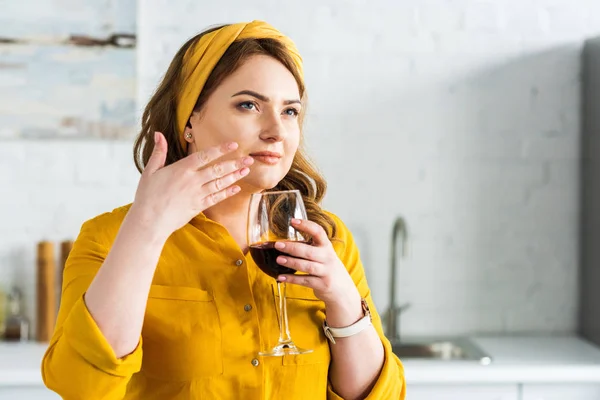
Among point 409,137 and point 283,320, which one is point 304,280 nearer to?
point 283,320

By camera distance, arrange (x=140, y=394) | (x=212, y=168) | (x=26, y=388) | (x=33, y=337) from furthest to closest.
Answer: (x=33, y=337), (x=26, y=388), (x=140, y=394), (x=212, y=168)

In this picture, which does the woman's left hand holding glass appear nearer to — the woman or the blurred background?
the woman

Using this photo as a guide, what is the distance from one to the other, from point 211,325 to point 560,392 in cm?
161

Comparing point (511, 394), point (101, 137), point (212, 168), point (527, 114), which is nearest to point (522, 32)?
point (527, 114)

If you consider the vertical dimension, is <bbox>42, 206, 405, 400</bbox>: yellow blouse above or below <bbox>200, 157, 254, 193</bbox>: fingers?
below

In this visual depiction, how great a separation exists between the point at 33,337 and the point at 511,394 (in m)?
1.72

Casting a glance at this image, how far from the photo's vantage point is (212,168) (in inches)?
49.5

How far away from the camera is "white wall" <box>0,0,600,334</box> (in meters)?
3.00

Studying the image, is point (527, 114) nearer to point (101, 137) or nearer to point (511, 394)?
point (511, 394)

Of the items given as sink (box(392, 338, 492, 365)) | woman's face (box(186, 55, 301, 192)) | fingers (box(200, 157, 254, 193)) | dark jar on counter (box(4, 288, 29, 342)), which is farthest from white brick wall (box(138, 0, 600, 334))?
fingers (box(200, 157, 254, 193))

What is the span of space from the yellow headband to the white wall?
1501 millimetres

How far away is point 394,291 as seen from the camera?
3004 millimetres

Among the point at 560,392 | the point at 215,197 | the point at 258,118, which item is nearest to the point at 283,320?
the point at 215,197

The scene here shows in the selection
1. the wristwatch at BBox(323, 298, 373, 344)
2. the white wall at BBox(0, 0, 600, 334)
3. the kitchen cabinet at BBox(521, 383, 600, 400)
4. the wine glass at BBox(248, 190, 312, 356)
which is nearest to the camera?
the wine glass at BBox(248, 190, 312, 356)
